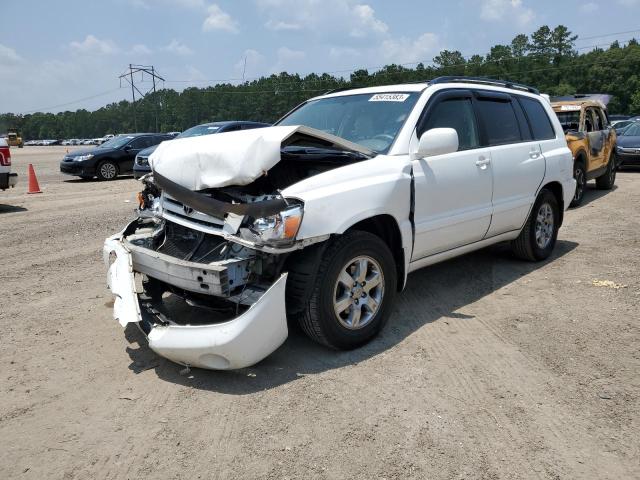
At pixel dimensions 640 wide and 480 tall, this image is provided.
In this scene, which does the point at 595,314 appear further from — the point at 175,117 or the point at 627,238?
the point at 175,117

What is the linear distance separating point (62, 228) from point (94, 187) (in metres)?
6.89

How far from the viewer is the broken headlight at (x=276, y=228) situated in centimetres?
318

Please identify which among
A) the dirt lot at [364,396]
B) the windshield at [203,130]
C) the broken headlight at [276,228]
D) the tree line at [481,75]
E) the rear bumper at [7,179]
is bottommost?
the dirt lot at [364,396]

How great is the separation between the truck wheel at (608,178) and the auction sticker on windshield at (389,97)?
9018 millimetres

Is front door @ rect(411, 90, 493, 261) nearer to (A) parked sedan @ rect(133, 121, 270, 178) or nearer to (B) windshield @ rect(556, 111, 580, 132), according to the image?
(B) windshield @ rect(556, 111, 580, 132)

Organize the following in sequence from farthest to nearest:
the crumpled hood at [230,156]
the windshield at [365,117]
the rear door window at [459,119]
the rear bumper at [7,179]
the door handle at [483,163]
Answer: the rear bumper at [7,179] < the door handle at [483,163] < the rear door window at [459,119] < the windshield at [365,117] < the crumpled hood at [230,156]

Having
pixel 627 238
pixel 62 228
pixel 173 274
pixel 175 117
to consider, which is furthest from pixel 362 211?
pixel 175 117

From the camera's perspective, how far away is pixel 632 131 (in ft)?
50.8

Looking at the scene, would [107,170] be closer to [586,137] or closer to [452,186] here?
[586,137]

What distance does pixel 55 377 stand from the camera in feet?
11.4

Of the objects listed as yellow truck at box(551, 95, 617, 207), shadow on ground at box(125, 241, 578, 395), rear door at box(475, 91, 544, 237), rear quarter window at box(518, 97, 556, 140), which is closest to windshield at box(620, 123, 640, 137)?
yellow truck at box(551, 95, 617, 207)

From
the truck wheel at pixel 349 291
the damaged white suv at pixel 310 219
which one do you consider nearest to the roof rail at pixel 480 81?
the damaged white suv at pixel 310 219

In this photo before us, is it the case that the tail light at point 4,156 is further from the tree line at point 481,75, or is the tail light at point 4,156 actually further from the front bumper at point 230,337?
the tree line at point 481,75

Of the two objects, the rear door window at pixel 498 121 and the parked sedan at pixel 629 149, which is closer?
the rear door window at pixel 498 121
